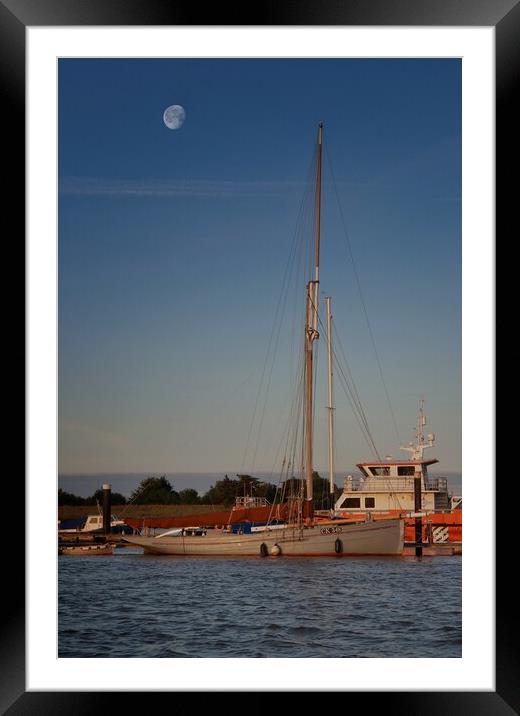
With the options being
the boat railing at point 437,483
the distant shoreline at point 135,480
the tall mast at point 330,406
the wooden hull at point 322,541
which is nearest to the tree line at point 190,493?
the distant shoreline at point 135,480

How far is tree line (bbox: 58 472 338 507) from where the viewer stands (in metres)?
16.0

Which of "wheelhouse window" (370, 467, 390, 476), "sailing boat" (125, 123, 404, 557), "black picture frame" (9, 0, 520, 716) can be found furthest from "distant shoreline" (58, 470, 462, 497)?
"black picture frame" (9, 0, 520, 716)

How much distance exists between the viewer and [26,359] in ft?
9.92

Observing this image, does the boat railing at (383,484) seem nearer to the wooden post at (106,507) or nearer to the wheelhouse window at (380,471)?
the wheelhouse window at (380,471)

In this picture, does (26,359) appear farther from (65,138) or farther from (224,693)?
(65,138)

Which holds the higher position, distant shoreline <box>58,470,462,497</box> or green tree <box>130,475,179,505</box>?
distant shoreline <box>58,470,462,497</box>

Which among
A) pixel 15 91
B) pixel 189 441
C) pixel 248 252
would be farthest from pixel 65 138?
pixel 15 91

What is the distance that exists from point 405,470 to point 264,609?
5.24m

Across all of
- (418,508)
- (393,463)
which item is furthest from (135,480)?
(418,508)

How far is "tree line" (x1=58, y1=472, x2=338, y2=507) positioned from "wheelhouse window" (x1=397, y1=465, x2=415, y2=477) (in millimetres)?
2429

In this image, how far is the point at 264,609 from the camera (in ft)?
29.2

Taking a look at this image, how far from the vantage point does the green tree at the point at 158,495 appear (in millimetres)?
16734

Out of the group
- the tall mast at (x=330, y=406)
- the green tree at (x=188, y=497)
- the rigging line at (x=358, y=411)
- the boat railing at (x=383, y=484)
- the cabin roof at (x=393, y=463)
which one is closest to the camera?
the tall mast at (x=330, y=406)

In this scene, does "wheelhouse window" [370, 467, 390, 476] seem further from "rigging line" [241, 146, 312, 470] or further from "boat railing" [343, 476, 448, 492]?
"rigging line" [241, 146, 312, 470]
